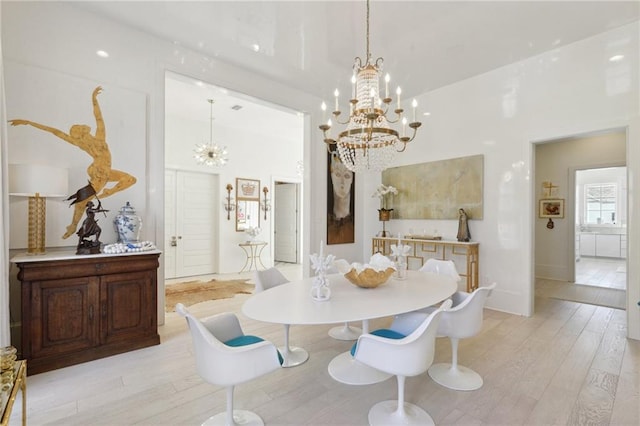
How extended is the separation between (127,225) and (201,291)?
2.42m

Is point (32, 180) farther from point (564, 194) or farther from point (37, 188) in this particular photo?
point (564, 194)

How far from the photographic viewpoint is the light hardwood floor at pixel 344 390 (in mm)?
1954

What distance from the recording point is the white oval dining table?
1774mm

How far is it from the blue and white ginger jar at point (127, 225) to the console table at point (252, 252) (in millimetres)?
3942

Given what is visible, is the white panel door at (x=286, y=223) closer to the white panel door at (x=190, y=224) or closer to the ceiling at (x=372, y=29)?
the white panel door at (x=190, y=224)

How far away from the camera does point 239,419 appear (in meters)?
1.91

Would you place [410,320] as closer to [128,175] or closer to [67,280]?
[67,280]

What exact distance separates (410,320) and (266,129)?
5853mm

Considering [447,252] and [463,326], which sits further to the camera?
[447,252]

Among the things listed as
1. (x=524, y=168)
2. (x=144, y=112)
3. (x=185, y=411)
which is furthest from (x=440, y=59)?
(x=185, y=411)

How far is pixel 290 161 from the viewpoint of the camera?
26.5ft

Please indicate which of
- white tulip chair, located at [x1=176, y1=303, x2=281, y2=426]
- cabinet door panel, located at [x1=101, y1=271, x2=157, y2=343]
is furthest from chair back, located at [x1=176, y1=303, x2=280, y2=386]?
cabinet door panel, located at [x1=101, y1=271, x2=157, y2=343]

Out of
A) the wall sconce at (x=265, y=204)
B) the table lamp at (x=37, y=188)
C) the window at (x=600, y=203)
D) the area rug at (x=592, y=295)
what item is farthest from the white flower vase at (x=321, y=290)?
the window at (x=600, y=203)

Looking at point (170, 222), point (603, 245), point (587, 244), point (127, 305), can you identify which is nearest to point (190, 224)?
point (170, 222)
